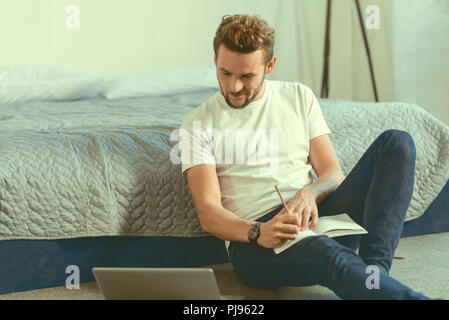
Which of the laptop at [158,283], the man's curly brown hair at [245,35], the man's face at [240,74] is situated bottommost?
the laptop at [158,283]

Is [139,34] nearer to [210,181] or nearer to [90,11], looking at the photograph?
[90,11]

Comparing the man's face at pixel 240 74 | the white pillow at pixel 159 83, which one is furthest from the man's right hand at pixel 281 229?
the white pillow at pixel 159 83

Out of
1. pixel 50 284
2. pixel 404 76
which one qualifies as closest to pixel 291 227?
pixel 50 284

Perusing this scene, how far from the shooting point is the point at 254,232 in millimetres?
1445

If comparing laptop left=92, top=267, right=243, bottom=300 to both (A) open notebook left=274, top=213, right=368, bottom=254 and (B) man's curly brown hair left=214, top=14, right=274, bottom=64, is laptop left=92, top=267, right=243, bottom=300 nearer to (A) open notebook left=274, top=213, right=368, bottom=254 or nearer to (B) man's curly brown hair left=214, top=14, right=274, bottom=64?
(A) open notebook left=274, top=213, right=368, bottom=254

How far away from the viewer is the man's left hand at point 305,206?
147cm

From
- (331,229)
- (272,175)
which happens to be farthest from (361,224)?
(272,175)

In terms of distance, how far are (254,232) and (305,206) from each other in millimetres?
148

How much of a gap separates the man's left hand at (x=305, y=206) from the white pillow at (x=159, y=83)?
5.72ft

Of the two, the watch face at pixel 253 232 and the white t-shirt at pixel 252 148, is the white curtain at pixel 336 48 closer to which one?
the white t-shirt at pixel 252 148

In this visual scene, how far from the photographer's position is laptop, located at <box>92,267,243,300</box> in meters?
1.19

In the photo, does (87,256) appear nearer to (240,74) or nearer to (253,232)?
(253,232)

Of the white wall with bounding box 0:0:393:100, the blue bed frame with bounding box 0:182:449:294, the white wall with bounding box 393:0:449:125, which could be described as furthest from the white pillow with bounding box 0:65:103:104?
the white wall with bounding box 393:0:449:125

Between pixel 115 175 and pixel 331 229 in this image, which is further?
pixel 115 175
